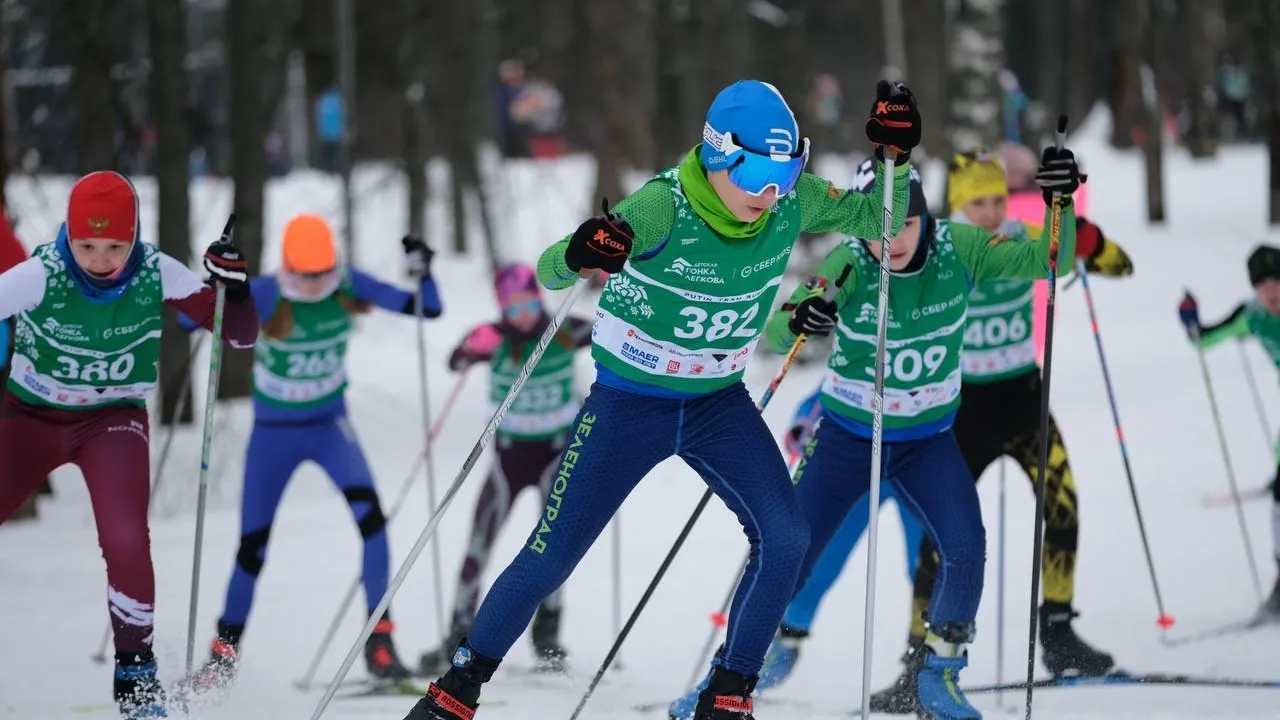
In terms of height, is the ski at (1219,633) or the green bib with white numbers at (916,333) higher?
the green bib with white numbers at (916,333)

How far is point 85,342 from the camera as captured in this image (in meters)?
5.21

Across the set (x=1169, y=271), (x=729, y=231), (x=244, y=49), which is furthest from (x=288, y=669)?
(x=1169, y=271)

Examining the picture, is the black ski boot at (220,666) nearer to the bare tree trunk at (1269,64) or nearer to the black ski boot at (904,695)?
the black ski boot at (904,695)

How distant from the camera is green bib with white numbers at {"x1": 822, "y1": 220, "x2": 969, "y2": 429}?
5.11 m

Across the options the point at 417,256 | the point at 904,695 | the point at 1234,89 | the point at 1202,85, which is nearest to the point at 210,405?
the point at 417,256

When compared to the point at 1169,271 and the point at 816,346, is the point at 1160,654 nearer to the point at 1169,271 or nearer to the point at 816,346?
the point at 816,346

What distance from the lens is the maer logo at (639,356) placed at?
434cm

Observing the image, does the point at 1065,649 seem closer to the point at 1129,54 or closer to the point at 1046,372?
the point at 1046,372

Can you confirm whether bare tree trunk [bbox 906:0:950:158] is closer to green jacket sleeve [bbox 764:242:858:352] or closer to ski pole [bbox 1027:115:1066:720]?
green jacket sleeve [bbox 764:242:858:352]

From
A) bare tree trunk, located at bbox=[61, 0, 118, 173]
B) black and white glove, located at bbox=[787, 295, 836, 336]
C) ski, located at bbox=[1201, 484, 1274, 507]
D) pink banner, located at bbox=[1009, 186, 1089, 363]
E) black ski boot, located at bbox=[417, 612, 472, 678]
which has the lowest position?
black ski boot, located at bbox=[417, 612, 472, 678]

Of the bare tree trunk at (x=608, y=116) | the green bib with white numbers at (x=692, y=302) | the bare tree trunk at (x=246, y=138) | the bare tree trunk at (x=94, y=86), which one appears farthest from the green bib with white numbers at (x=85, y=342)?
the bare tree trunk at (x=608, y=116)

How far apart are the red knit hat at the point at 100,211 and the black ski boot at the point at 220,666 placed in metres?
1.66

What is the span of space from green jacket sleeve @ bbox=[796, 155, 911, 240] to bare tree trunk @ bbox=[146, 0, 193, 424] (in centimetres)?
715

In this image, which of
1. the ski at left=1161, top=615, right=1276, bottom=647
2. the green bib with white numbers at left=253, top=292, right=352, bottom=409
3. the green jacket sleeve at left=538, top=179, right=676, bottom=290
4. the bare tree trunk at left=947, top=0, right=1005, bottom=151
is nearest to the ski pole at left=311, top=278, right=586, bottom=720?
the green jacket sleeve at left=538, top=179, right=676, bottom=290
